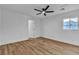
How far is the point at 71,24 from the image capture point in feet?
13.0

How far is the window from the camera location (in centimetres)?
376

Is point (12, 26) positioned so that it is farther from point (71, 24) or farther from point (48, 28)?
point (71, 24)

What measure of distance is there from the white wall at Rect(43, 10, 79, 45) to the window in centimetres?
18

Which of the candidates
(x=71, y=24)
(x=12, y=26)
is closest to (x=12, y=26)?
(x=12, y=26)

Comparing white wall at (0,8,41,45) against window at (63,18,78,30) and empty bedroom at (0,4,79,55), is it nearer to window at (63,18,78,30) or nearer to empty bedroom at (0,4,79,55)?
empty bedroom at (0,4,79,55)

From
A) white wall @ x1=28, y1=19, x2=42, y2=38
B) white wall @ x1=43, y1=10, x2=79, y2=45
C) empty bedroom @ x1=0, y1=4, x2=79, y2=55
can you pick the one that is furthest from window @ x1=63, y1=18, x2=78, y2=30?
white wall @ x1=28, y1=19, x2=42, y2=38

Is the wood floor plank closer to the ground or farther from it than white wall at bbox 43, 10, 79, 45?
closer to the ground

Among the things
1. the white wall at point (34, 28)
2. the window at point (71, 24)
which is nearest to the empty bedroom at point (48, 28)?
the window at point (71, 24)

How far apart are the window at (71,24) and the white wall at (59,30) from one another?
18cm

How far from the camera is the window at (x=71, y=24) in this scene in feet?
12.3

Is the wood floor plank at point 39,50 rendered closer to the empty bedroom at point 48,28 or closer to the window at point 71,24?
the empty bedroom at point 48,28

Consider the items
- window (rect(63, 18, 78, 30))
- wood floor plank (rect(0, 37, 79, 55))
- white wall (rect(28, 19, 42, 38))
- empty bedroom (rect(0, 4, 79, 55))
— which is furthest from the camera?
white wall (rect(28, 19, 42, 38))

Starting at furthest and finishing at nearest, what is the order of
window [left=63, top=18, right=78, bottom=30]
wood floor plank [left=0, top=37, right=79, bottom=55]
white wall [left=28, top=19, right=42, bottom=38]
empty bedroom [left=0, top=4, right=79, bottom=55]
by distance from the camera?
white wall [left=28, top=19, right=42, bottom=38] → window [left=63, top=18, right=78, bottom=30] → empty bedroom [left=0, top=4, right=79, bottom=55] → wood floor plank [left=0, top=37, right=79, bottom=55]

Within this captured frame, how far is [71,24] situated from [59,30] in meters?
0.87
